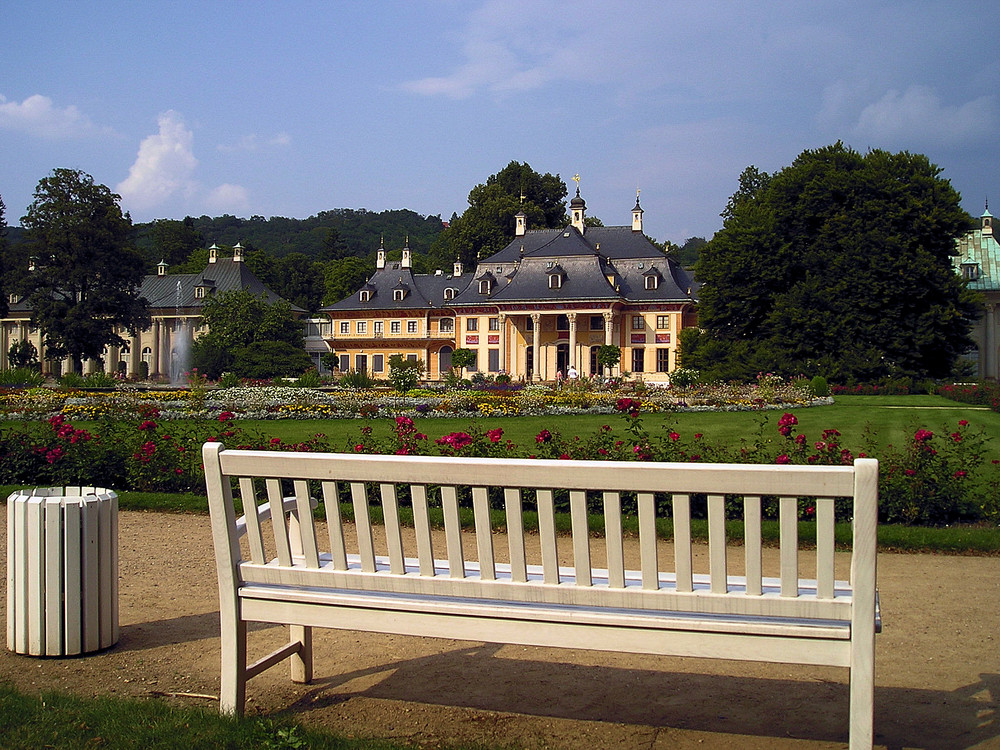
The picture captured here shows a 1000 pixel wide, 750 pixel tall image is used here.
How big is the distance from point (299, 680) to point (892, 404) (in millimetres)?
24539

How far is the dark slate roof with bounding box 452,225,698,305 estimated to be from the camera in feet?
191

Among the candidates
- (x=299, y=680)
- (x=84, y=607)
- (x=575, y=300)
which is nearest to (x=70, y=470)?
(x=84, y=607)

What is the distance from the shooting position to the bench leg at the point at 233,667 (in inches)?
141

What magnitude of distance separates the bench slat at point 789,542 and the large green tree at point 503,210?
6738 cm

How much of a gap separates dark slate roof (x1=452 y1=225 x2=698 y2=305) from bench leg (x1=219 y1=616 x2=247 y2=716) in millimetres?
54253

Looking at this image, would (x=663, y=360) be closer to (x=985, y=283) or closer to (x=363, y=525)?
(x=985, y=283)

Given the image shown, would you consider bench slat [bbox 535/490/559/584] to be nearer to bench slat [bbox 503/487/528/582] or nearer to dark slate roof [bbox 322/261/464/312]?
bench slat [bbox 503/487/528/582]

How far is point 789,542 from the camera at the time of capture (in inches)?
114

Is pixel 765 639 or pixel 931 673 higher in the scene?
pixel 765 639

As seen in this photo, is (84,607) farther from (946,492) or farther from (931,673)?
(946,492)

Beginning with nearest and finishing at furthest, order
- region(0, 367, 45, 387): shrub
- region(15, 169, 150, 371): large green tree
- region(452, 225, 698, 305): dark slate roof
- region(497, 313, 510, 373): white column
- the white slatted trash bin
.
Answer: the white slatted trash bin < region(0, 367, 45, 387): shrub < region(15, 169, 150, 371): large green tree < region(452, 225, 698, 305): dark slate roof < region(497, 313, 510, 373): white column

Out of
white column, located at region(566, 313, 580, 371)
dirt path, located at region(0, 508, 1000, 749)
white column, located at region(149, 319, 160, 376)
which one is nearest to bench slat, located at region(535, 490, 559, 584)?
dirt path, located at region(0, 508, 1000, 749)

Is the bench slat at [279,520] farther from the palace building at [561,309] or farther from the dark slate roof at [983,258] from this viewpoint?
the dark slate roof at [983,258]

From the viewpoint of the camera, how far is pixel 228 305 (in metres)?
47.9
